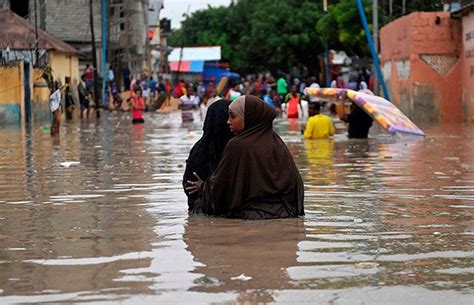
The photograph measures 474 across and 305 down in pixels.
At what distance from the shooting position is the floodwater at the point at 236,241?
6277 millimetres

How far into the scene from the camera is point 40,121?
35375mm

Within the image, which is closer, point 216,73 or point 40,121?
point 40,121

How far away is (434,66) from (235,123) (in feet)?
76.8

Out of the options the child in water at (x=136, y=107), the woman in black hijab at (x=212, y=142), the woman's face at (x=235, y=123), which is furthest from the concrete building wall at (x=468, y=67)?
the woman's face at (x=235, y=123)

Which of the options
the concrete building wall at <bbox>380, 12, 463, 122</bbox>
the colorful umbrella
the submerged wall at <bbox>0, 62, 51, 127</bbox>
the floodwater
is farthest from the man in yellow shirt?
the submerged wall at <bbox>0, 62, 51, 127</bbox>

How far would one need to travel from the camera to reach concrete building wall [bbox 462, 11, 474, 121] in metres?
29.3

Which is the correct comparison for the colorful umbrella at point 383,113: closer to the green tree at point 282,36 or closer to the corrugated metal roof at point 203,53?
the green tree at point 282,36

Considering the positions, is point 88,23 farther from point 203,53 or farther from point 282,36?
point 203,53

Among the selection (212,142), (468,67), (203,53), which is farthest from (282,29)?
(212,142)

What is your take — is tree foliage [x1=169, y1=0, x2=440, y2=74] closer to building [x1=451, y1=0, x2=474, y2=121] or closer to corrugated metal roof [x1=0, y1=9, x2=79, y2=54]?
building [x1=451, y1=0, x2=474, y2=121]

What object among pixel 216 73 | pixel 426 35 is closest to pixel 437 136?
pixel 426 35

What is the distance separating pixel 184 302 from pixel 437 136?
17360 mm

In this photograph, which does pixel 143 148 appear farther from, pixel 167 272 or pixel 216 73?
pixel 216 73

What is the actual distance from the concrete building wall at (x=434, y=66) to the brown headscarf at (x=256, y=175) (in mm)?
22164
